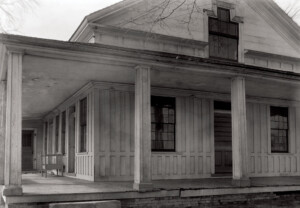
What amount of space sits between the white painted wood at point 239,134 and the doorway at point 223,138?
339 cm

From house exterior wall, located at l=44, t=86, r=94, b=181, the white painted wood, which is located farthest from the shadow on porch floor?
house exterior wall, located at l=44, t=86, r=94, b=181

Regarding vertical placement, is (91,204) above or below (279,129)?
below

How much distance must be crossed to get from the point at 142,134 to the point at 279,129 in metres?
8.17

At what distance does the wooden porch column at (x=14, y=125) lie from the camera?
769 cm

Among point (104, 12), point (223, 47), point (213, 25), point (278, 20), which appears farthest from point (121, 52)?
point (278, 20)

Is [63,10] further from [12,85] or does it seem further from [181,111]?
[12,85]

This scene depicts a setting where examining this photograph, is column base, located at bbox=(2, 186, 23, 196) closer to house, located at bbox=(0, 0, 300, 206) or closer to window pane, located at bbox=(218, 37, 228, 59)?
house, located at bbox=(0, 0, 300, 206)

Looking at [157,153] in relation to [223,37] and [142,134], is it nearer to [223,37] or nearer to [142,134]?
[142,134]

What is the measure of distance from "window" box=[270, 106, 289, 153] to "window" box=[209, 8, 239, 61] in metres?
2.90

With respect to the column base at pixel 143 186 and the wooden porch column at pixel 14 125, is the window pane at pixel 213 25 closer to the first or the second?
the column base at pixel 143 186

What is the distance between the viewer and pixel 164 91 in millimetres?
12977

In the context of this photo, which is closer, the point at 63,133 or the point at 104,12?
the point at 104,12

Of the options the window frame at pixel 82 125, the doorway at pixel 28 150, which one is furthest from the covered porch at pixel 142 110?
the doorway at pixel 28 150

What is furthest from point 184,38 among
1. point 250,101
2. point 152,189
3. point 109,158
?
point 152,189
